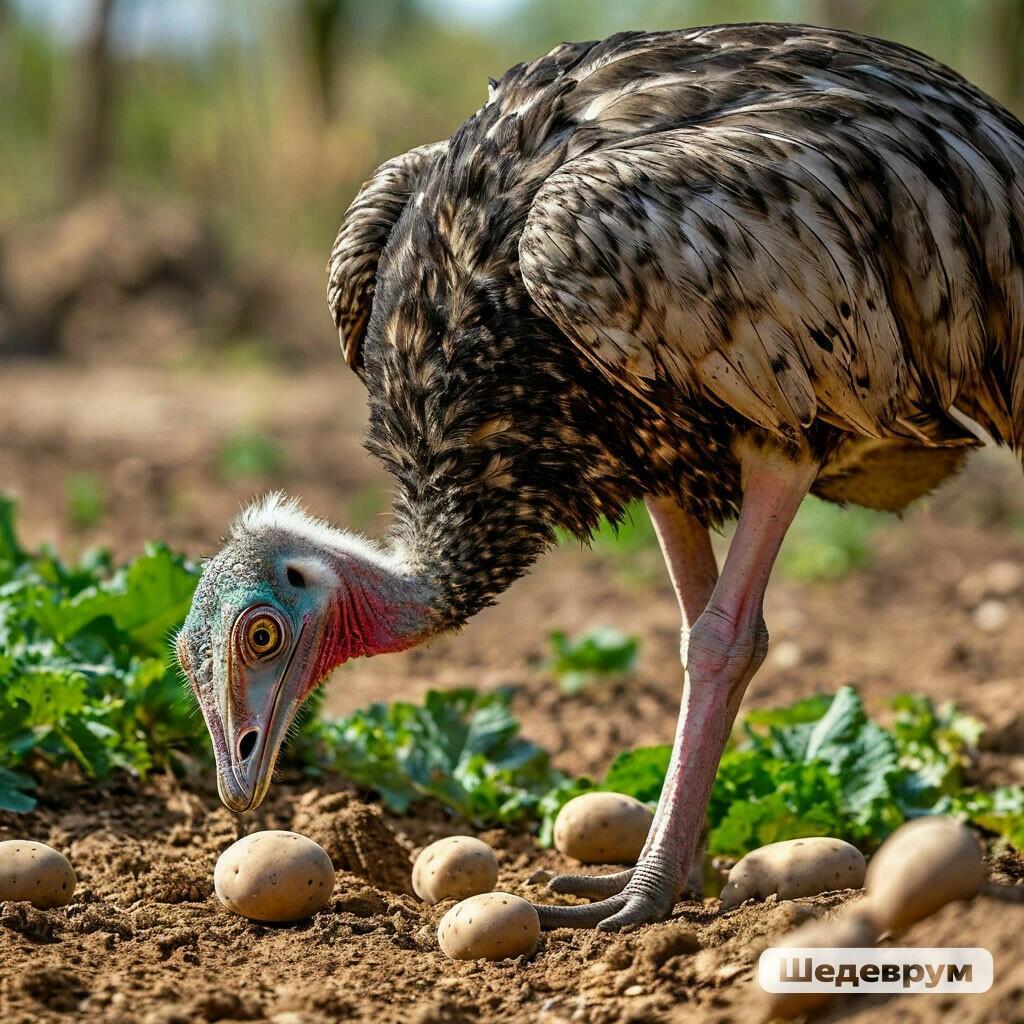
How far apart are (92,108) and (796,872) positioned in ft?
64.0

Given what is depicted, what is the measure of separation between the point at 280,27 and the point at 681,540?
70.3 ft

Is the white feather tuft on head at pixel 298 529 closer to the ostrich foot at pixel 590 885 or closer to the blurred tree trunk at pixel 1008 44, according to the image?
the ostrich foot at pixel 590 885

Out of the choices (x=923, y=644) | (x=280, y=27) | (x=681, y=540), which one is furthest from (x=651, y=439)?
(x=280, y=27)

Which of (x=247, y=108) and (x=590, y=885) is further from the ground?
(x=247, y=108)

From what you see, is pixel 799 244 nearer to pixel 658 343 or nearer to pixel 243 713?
pixel 658 343

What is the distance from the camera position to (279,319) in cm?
1998

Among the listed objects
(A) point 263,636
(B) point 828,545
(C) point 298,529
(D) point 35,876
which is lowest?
(D) point 35,876

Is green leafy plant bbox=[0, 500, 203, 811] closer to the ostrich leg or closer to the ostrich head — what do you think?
the ostrich head

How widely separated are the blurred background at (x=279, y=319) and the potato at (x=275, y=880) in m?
2.70

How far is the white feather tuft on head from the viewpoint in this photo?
5.22m

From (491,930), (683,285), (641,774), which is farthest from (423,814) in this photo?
(683,285)

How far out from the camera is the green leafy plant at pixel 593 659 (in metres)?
7.81

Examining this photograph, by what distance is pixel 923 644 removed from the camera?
343 inches

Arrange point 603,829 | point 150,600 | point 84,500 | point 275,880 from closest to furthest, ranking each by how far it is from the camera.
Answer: point 275,880, point 603,829, point 150,600, point 84,500
